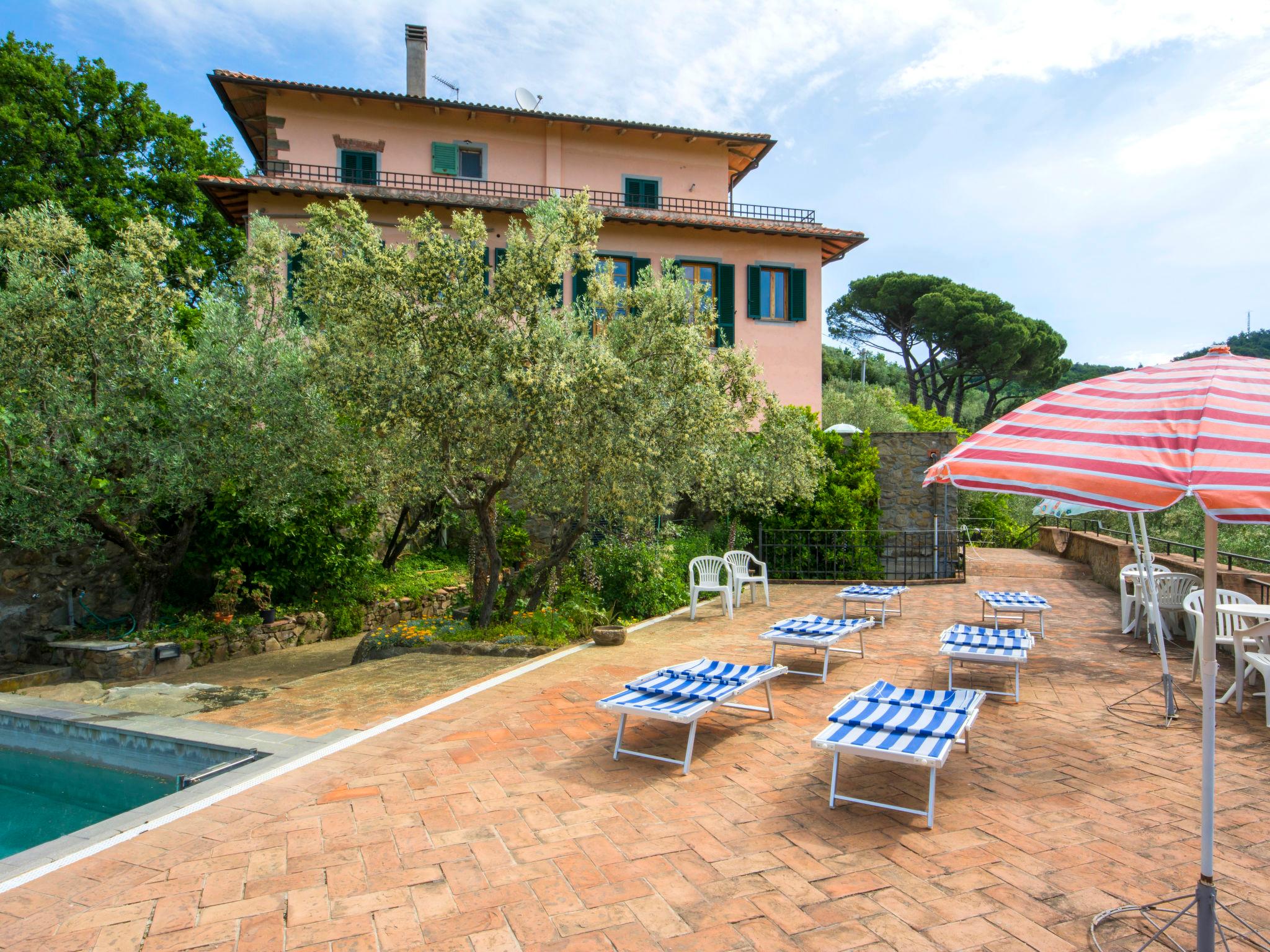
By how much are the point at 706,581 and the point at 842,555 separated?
428 centimetres

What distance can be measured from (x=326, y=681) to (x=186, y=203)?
1982cm

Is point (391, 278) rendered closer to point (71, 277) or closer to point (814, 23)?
point (71, 277)

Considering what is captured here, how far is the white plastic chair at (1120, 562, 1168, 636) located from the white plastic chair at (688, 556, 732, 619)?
4760 mm

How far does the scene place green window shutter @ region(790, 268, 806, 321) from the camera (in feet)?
63.4

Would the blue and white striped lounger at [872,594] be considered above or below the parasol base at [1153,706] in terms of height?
above

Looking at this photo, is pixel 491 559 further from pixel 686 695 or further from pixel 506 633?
pixel 686 695

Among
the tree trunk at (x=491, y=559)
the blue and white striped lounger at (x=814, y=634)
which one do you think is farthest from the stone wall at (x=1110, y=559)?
the tree trunk at (x=491, y=559)

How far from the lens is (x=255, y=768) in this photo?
4.62 meters

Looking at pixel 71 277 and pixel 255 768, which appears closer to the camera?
pixel 255 768

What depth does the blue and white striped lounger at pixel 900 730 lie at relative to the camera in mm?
3834

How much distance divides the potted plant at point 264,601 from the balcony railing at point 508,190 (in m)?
9.96

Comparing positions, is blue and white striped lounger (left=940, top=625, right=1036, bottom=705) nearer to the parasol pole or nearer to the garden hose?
the parasol pole

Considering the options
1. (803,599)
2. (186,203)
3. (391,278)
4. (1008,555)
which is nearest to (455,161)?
(186,203)

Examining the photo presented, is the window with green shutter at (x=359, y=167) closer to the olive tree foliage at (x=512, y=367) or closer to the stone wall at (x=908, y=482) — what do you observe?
the olive tree foliage at (x=512, y=367)
